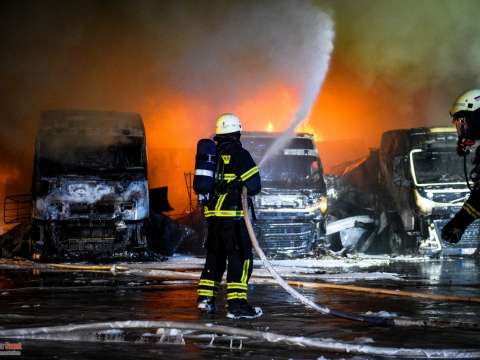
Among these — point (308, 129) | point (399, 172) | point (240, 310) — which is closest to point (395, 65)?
point (308, 129)

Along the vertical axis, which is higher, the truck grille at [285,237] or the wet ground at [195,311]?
the truck grille at [285,237]

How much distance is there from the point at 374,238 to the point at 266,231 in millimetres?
3661

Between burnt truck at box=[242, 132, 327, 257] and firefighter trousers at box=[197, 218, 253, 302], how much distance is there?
285 inches

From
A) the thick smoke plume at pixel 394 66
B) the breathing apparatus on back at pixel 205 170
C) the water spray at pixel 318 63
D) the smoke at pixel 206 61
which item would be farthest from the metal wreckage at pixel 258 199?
the thick smoke plume at pixel 394 66

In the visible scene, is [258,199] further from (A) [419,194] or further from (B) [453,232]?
(B) [453,232]

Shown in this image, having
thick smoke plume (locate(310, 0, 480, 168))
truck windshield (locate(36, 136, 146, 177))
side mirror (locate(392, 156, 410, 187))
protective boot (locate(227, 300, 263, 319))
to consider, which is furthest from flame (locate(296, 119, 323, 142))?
protective boot (locate(227, 300, 263, 319))

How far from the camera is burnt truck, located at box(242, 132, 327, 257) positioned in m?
14.0

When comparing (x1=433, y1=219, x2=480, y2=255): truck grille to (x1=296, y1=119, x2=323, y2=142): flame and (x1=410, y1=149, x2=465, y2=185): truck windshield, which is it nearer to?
(x1=410, y1=149, x2=465, y2=185): truck windshield

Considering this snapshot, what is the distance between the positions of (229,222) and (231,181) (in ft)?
1.21

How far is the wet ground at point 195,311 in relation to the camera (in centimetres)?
483

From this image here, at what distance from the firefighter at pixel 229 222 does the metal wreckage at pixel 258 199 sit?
5.15m

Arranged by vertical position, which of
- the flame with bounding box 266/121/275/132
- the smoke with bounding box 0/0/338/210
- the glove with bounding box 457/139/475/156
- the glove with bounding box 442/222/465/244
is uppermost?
the smoke with bounding box 0/0/338/210

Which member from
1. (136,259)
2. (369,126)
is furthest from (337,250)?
(369,126)

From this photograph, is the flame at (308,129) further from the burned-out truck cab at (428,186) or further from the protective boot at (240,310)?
the protective boot at (240,310)
